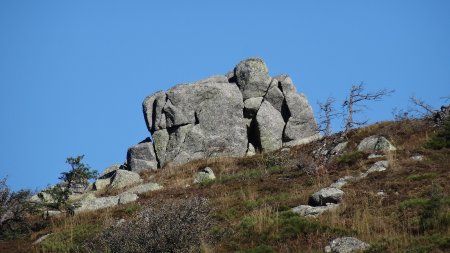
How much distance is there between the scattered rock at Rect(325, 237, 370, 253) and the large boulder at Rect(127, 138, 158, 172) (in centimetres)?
2949

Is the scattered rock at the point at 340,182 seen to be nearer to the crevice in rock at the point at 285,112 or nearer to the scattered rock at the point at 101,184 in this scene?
the scattered rock at the point at 101,184

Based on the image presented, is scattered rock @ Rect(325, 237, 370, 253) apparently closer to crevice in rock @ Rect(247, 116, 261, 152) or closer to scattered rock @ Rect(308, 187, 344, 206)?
scattered rock @ Rect(308, 187, 344, 206)

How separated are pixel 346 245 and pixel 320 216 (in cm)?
327

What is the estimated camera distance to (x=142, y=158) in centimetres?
4447

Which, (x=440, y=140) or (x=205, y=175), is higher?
(x=205, y=175)

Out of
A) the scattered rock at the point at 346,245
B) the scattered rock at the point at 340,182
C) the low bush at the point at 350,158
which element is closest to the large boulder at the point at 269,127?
the low bush at the point at 350,158

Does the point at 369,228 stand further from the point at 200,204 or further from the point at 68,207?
the point at 68,207

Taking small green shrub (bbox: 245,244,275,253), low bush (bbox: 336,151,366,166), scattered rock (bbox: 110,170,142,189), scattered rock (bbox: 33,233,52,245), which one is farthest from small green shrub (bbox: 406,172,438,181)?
scattered rock (bbox: 110,170,142,189)

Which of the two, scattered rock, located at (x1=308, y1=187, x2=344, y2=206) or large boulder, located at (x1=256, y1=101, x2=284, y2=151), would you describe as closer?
scattered rock, located at (x1=308, y1=187, x2=344, y2=206)

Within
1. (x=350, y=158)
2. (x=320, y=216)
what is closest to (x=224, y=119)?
(x=350, y=158)

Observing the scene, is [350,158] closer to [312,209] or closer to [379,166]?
[379,166]

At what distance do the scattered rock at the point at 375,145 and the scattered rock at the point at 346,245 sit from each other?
1375 centimetres

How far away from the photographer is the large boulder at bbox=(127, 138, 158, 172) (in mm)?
43719

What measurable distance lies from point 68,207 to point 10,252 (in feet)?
19.7
